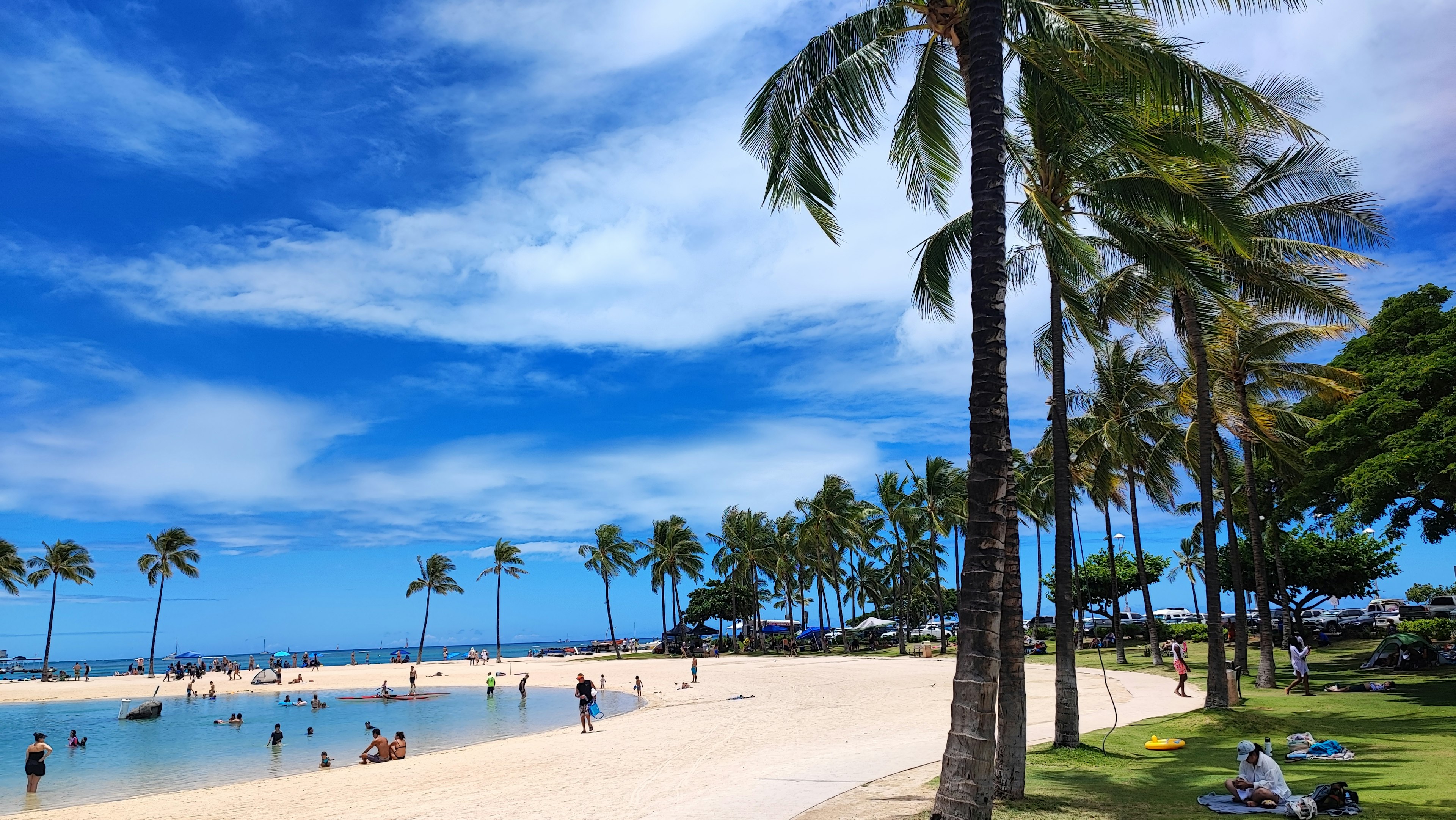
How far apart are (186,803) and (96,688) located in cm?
5062

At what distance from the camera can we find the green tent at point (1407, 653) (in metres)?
22.7

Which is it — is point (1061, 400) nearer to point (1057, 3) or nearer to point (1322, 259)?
point (1057, 3)

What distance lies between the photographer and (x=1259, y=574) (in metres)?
22.3

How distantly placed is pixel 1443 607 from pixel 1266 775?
43.8 m

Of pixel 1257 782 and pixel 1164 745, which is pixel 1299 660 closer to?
pixel 1164 745

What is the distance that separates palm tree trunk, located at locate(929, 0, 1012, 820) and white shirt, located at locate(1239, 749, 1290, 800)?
12.2ft

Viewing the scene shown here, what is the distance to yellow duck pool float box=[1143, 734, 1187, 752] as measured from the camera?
13.1 metres

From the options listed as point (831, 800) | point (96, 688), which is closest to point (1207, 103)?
point (831, 800)

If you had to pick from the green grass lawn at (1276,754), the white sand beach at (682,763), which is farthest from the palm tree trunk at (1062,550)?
the white sand beach at (682,763)

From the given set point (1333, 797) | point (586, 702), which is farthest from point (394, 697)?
point (1333, 797)

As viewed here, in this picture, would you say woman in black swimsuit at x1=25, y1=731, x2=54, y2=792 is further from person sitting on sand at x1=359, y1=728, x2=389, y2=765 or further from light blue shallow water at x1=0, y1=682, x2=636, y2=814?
person sitting on sand at x1=359, y1=728, x2=389, y2=765

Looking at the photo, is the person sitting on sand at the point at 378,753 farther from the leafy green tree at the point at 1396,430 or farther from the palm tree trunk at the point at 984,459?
the leafy green tree at the point at 1396,430

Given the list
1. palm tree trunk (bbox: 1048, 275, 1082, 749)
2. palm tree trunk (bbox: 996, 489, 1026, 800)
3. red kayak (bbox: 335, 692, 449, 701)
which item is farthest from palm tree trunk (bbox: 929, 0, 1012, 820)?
red kayak (bbox: 335, 692, 449, 701)

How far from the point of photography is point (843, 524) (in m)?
58.3
